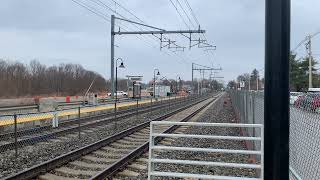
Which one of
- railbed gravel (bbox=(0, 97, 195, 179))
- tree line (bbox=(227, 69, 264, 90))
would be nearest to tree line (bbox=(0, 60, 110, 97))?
tree line (bbox=(227, 69, 264, 90))

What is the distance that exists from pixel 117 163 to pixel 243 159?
12.7 ft

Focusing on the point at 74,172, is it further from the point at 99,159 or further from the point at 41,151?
the point at 41,151

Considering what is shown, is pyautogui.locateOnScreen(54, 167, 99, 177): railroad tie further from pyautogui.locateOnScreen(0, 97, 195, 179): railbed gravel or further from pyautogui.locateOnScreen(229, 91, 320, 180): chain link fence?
pyautogui.locateOnScreen(229, 91, 320, 180): chain link fence

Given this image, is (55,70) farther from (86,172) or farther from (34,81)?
(86,172)

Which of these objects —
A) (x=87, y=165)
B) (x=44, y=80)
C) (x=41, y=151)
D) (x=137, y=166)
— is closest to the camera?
(x=87, y=165)

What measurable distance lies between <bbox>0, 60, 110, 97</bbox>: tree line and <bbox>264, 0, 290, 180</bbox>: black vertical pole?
279 ft

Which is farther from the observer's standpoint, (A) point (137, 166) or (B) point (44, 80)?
(B) point (44, 80)

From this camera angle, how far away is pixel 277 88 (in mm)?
4453

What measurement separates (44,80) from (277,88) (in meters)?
102

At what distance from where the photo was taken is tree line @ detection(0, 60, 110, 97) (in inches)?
3524

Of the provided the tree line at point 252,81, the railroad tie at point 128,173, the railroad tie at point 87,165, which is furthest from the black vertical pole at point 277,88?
the tree line at point 252,81

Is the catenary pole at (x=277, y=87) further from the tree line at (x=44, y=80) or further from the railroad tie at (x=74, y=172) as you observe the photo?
the tree line at (x=44, y=80)

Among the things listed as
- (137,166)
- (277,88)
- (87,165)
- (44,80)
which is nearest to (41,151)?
(87,165)

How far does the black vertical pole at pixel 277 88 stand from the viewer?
174 inches
